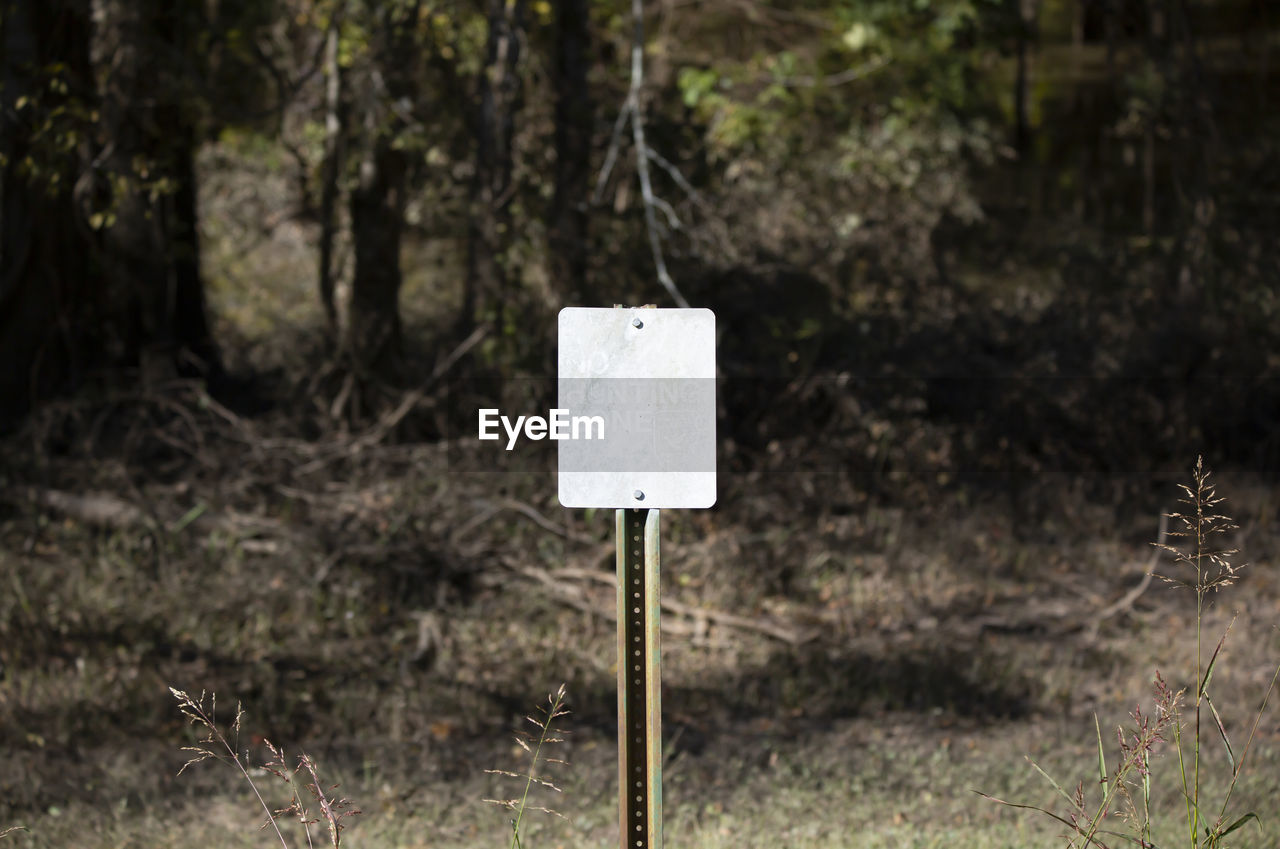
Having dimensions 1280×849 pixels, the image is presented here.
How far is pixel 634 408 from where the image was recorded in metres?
2.74

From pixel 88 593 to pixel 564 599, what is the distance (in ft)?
8.73

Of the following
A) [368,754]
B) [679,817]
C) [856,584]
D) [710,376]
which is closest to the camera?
[710,376]

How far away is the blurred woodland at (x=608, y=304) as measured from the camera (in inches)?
251

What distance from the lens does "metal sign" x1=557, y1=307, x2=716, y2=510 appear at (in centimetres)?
274

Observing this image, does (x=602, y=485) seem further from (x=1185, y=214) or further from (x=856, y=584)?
(x=1185, y=214)

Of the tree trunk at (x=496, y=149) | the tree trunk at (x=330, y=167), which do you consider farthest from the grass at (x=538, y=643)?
the tree trunk at (x=496, y=149)

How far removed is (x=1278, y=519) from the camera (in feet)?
30.3

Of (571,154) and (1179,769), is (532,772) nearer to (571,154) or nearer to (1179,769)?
(1179,769)

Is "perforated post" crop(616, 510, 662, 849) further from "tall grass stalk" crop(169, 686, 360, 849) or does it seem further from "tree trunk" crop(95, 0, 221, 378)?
"tree trunk" crop(95, 0, 221, 378)

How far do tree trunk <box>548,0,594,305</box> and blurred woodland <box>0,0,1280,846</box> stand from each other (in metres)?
0.03

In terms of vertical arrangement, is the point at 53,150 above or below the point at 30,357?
above

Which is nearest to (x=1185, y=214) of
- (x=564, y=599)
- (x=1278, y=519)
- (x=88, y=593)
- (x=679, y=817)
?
(x=1278, y=519)

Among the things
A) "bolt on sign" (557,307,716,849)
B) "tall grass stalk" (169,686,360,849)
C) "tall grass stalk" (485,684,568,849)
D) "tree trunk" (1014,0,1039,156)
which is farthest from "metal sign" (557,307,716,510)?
"tree trunk" (1014,0,1039,156)

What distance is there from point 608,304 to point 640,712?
22.1 ft
